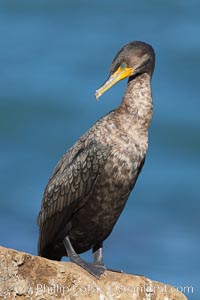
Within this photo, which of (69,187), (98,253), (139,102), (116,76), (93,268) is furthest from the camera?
(98,253)

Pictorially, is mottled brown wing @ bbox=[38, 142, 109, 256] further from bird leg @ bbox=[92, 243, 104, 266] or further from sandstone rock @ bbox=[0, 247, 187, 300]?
sandstone rock @ bbox=[0, 247, 187, 300]

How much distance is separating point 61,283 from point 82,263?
41.5 inches

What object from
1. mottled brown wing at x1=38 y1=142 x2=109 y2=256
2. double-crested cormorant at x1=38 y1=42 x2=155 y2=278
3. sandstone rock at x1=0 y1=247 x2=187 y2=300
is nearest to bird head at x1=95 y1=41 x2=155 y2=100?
double-crested cormorant at x1=38 y1=42 x2=155 y2=278

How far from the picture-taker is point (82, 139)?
1008 centimetres

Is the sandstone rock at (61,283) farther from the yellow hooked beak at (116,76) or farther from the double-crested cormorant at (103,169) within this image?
the yellow hooked beak at (116,76)

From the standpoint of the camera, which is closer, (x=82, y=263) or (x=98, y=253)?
(x=82, y=263)

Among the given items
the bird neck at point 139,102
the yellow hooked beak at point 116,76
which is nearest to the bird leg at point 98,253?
the bird neck at point 139,102

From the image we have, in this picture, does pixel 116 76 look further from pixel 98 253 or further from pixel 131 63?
pixel 98 253

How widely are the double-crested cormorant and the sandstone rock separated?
71 centimetres

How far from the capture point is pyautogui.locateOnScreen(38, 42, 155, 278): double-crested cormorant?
387 inches

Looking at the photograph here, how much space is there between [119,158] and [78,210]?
58cm

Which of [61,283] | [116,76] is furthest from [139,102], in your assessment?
[61,283]

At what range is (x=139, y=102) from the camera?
995cm

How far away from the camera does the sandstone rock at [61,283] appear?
8.24 meters
